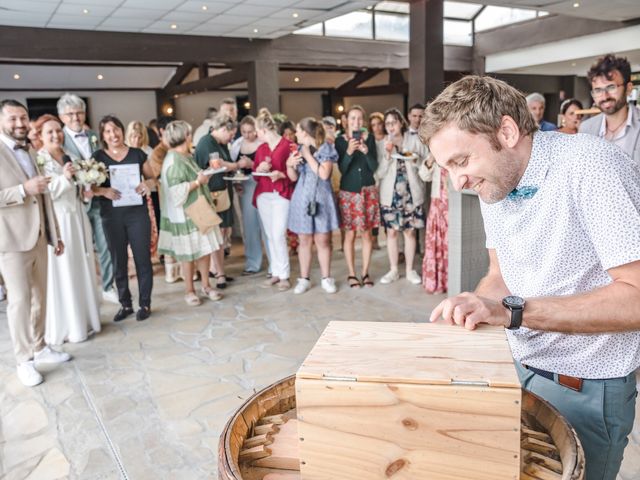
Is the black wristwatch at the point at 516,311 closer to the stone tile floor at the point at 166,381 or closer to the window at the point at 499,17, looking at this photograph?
the stone tile floor at the point at 166,381

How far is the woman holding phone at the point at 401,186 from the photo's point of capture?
17.7 feet

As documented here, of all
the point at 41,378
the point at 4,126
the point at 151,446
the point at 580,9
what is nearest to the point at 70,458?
the point at 151,446

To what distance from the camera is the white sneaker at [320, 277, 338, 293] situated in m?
5.35

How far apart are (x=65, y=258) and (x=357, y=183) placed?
256 centimetres

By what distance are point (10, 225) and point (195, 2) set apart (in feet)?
15.5

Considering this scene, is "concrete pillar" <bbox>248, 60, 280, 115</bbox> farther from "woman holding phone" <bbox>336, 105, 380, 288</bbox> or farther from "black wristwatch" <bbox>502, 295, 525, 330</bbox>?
"black wristwatch" <bbox>502, 295, 525, 330</bbox>

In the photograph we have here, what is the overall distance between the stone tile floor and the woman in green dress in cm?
50

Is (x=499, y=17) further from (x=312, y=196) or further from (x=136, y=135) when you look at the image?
(x=136, y=135)

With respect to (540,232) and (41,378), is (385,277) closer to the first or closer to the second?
(41,378)

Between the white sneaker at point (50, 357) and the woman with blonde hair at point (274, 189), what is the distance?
83.0 inches

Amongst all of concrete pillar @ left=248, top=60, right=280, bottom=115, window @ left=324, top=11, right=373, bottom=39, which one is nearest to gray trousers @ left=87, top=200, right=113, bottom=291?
concrete pillar @ left=248, top=60, right=280, bottom=115

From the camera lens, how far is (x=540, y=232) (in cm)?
128

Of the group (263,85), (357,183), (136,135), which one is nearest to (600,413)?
(357,183)

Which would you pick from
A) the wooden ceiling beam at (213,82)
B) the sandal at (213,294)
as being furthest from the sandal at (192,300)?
the wooden ceiling beam at (213,82)
